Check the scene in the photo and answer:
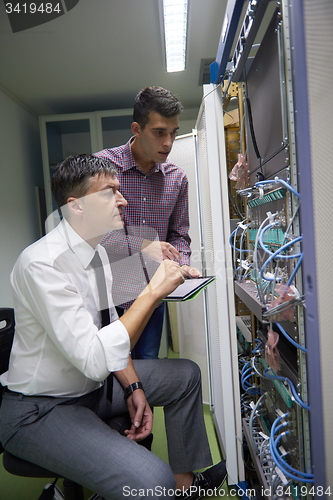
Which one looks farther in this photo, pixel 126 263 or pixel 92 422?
pixel 126 263

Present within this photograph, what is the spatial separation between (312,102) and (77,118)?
10.4 ft

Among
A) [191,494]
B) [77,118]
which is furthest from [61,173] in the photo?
[77,118]

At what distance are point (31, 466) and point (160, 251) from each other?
88 cm

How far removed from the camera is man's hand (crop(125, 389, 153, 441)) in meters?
1.06

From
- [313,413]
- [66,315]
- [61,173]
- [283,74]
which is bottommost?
[313,413]

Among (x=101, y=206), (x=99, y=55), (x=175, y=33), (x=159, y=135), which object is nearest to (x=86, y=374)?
(x=101, y=206)

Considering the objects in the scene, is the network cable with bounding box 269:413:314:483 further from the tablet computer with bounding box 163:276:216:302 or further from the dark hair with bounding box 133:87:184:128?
the dark hair with bounding box 133:87:184:128

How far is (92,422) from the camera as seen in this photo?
0.92 m

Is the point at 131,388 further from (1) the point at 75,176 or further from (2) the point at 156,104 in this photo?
(2) the point at 156,104

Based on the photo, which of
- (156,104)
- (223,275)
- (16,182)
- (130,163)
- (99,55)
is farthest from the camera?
(16,182)

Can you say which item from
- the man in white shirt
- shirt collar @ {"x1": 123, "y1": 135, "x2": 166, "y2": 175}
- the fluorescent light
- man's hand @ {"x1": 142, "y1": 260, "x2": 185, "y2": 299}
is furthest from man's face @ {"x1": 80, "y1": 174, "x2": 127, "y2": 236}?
→ the fluorescent light

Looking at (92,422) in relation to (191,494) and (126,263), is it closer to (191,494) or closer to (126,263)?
(191,494)

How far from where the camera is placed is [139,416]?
1.07 m

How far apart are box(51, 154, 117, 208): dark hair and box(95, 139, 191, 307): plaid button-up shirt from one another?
46cm
